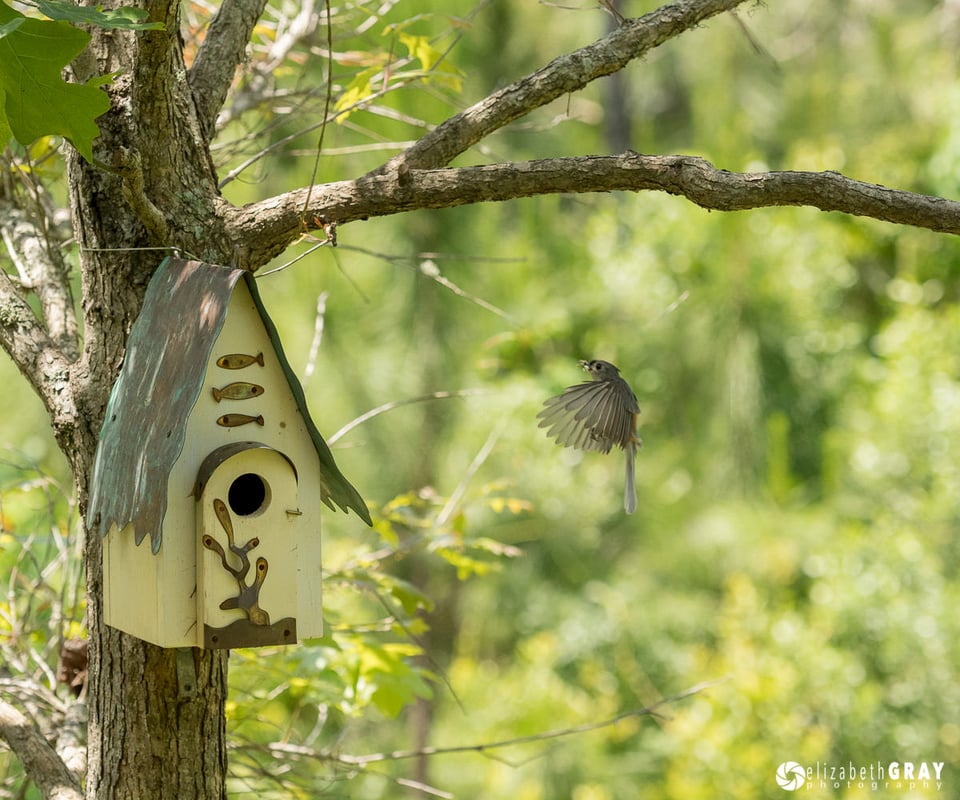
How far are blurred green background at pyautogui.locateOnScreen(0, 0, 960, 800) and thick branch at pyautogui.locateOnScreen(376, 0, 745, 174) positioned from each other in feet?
10.5

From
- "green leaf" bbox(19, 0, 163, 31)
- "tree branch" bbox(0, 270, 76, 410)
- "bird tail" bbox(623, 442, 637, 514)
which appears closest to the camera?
"green leaf" bbox(19, 0, 163, 31)

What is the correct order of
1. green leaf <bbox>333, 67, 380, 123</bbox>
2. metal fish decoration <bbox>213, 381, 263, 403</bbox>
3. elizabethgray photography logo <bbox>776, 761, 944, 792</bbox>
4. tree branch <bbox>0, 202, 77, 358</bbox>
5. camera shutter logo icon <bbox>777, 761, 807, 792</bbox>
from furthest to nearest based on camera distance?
elizabethgray photography logo <bbox>776, 761, 944, 792</bbox> < camera shutter logo icon <bbox>777, 761, 807, 792</bbox> < green leaf <bbox>333, 67, 380, 123</bbox> < tree branch <bbox>0, 202, 77, 358</bbox> < metal fish decoration <bbox>213, 381, 263, 403</bbox>

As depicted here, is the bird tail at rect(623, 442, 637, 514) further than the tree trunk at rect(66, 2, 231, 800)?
Yes

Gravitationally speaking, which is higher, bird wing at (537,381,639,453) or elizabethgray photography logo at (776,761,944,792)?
bird wing at (537,381,639,453)

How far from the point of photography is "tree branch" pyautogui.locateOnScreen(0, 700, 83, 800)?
147 centimetres

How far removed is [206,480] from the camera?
1347mm

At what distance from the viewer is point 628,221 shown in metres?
7.01

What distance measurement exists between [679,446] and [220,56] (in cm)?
572

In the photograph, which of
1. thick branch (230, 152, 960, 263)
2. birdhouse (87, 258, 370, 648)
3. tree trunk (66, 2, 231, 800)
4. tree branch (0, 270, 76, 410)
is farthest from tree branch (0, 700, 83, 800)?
thick branch (230, 152, 960, 263)

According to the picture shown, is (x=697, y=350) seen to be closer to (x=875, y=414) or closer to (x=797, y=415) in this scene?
(x=797, y=415)

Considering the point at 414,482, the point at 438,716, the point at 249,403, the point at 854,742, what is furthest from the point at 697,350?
the point at 249,403

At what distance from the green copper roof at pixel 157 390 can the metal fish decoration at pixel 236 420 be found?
0.22 feet

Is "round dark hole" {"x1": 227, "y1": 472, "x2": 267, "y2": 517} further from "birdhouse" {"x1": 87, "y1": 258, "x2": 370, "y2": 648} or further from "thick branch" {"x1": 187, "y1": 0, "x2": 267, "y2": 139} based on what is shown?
"thick branch" {"x1": 187, "y1": 0, "x2": 267, "y2": 139}

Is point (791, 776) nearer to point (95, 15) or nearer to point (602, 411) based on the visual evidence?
point (602, 411)
